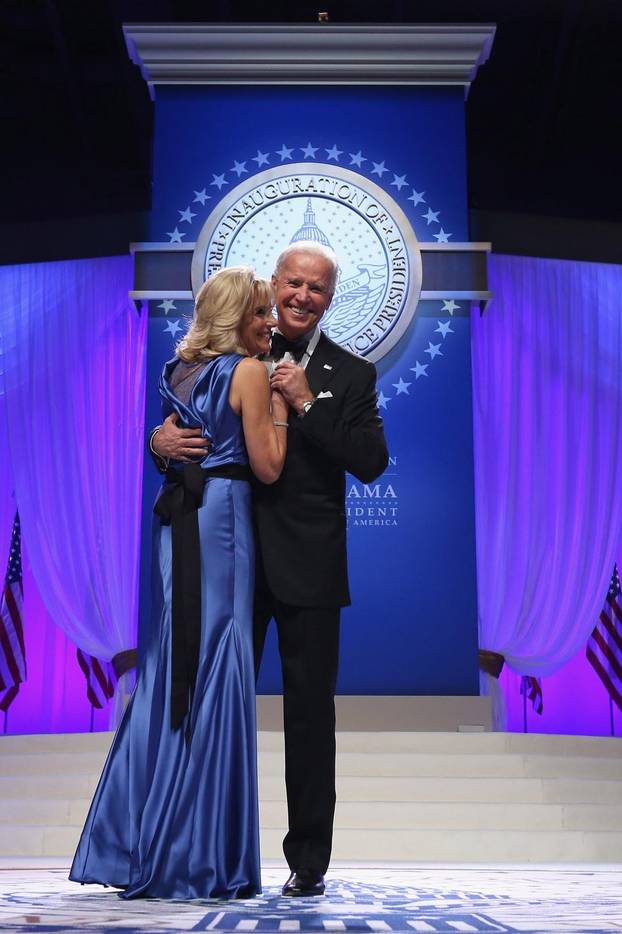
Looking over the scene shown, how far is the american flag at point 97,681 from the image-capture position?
773 centimetres

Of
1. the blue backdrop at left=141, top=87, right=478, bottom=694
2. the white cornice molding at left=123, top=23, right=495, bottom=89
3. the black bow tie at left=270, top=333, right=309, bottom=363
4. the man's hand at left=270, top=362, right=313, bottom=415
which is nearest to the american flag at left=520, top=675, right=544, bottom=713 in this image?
the blue backdrop at left=141, top=87, right=478, bottom=694

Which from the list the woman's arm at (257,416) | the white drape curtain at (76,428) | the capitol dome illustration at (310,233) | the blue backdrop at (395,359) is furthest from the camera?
Result: the white drape curtain at (76,428)

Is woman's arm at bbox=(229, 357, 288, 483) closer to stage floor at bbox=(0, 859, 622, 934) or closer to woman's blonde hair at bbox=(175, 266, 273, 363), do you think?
woman's blonde hair at bbox=(175, 266, 273, 363)

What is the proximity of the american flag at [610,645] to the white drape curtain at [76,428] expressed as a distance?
123 inches

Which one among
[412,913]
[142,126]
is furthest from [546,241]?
[412,913]

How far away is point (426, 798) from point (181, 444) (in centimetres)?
235

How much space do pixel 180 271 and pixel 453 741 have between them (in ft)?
8.27

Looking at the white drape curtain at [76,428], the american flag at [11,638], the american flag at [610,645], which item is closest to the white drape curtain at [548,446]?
the american flag at [610,645]

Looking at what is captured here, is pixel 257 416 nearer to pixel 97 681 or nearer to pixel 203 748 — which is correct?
pixel 203 748

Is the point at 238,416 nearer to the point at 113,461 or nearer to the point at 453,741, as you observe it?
→ the point at 453,741

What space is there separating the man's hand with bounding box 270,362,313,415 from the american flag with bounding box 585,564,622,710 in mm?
5693

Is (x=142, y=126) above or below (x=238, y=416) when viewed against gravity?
above

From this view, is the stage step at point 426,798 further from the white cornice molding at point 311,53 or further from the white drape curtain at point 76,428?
the white cornice molding at point 311,53

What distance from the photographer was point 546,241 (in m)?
6.81
